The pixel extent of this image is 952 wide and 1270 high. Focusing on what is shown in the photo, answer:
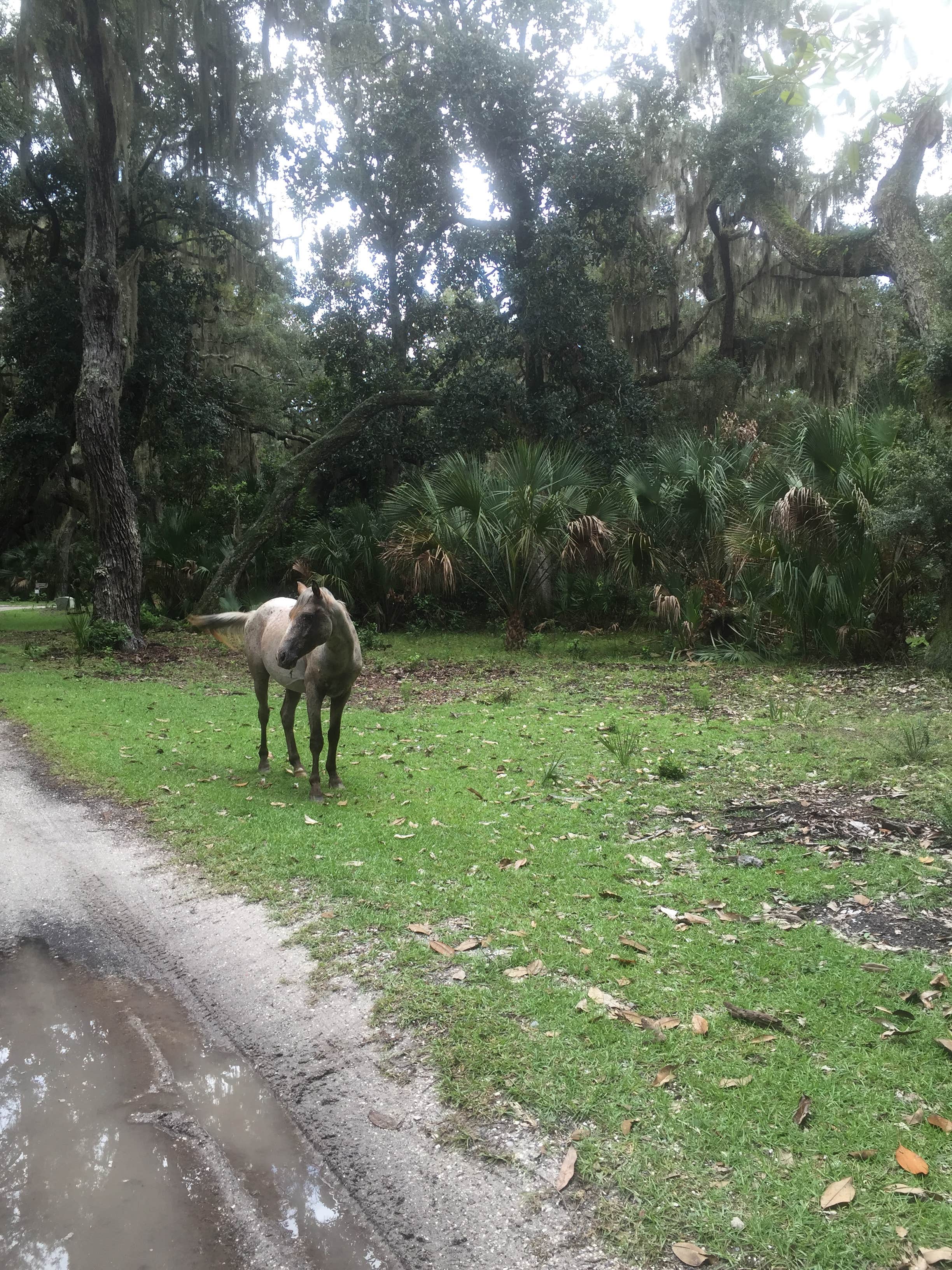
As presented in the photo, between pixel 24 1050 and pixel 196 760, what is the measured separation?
465cm

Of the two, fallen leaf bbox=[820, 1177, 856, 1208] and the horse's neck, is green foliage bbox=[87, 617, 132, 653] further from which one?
fallen leaf bbox=[820, 1177, 856, 1208]

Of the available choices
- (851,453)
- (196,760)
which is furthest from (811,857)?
(851,453)

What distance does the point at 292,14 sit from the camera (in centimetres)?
1548

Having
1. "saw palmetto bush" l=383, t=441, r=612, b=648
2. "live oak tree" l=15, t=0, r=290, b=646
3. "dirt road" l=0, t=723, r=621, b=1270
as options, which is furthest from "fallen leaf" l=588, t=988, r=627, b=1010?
"live oak tree" l=15, t=0, r=290, b=646

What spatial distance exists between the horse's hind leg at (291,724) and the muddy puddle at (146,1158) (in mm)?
3512

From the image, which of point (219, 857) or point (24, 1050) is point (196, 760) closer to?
point (219, 857)

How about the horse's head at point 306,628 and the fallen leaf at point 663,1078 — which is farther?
the horse's head at point 306,628

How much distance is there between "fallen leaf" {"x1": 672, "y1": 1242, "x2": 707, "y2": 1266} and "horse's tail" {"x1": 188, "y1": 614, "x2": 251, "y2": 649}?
6091mm

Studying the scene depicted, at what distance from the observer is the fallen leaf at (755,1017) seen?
346 centimetres

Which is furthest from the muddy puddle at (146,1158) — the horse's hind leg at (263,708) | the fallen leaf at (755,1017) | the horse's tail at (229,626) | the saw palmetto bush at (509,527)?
the saw palmetto bush at (509,527)

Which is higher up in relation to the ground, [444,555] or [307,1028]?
[444,555]

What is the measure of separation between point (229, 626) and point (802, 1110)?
605cm

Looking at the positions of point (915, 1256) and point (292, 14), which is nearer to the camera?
point (915, 1256)

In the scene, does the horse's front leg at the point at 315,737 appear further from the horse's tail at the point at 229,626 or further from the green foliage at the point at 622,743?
the green foliage at the point at 622,743
